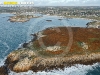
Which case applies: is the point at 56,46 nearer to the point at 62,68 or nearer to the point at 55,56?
the point at 55,56

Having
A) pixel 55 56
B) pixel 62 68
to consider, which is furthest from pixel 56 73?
pixel 55 56

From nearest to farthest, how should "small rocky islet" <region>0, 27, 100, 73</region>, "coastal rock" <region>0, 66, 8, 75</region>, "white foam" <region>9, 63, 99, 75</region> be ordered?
"coastal rock" <region>0, 66, 8, 75</region>, "white foam" <region>9, 63, 99, 75</region>, "small rocky islet" <region>0, 27, 100, 73</region>

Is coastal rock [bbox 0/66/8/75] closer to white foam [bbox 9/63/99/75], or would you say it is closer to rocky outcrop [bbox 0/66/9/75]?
rocky outcrop [bbox 0/66/9/75]

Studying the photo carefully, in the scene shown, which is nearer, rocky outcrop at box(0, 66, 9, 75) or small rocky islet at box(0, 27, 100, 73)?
rocky outcrop at box(0, 66, 9, 75)


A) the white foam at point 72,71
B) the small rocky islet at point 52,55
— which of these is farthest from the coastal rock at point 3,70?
the white foam at point 72,71

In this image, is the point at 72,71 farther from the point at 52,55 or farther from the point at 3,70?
the point at 3,70

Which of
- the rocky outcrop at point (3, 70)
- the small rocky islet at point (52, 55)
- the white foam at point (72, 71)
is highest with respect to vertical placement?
the small rocky islet at point (52, 55)

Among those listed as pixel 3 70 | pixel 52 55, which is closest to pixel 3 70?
pixel 3 70

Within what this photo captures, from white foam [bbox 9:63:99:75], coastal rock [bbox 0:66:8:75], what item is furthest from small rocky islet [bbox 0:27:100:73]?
white foam [bbox 9:63:99:75]

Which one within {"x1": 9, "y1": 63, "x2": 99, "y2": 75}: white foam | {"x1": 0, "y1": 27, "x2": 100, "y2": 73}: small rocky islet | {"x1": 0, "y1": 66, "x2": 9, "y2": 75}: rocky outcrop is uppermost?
{"x1": 0, "y1": 27, "x2": 100, "y2": 73}: small rocky islet

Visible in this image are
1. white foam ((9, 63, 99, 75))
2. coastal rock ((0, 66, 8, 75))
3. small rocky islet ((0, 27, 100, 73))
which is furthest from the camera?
small rocky islet ((0, 27, 100, 73))

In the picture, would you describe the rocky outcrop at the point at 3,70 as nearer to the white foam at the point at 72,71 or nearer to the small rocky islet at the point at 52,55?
the small rocky islet at the point at 52,55
